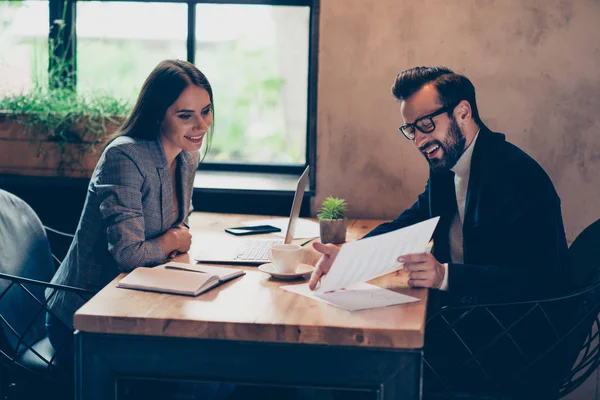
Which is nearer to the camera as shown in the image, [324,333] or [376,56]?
[324,333]

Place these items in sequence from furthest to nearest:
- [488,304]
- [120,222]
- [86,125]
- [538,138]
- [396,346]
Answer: [86,125] → [538,138] → [120,222] → [488,304] → [396,346]

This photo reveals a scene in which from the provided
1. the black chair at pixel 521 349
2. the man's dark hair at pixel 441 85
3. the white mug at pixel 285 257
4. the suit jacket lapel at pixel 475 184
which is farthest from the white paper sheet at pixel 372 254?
the man's dark hair at pixel 441 85

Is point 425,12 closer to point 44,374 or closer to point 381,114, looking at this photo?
point 381,114

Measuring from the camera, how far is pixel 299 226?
9.11 ft

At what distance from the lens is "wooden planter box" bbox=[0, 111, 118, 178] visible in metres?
3.09

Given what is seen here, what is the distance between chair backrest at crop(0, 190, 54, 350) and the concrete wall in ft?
3.93

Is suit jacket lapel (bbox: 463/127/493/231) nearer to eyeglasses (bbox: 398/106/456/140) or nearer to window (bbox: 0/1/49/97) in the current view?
eyeglasses (bbox: 398/106/456/140)

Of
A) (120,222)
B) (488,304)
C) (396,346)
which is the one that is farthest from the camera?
(120,222)

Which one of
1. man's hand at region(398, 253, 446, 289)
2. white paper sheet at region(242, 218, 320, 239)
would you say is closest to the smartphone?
white paper sheet at region(242, 218, 320, 239)

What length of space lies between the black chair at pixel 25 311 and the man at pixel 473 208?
2.85 ft

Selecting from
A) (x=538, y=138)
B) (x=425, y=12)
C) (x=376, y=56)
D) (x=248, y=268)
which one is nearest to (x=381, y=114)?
(x=376, y=56)

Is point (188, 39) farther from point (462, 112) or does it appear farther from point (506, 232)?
point (506, 232)

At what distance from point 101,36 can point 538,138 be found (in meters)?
2.01

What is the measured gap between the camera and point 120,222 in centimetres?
205
